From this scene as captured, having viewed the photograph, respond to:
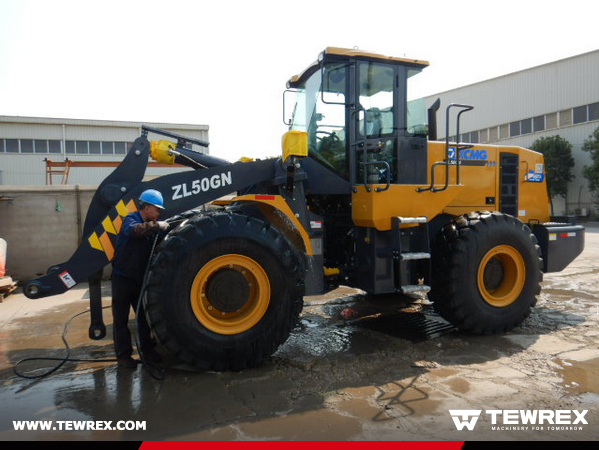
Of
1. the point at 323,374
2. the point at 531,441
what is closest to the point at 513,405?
the point at 531,441

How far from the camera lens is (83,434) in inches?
115

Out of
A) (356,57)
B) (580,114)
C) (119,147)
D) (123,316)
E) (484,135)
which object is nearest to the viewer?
(123,316)

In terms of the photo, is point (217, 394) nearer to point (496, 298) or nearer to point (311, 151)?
point (311, 151)

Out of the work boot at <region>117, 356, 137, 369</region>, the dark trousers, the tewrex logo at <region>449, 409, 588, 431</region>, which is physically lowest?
the tewrex logo at <region>449, 409, 588, 431</region>

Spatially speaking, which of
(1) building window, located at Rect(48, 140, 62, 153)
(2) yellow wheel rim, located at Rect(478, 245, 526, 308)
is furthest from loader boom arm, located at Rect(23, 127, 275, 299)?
(1) building window, located at Rect(48, 140, 62, 153)

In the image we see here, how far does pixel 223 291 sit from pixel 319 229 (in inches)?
54.2

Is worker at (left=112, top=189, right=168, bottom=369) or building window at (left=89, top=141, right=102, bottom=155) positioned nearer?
worker at (left=112, top=189, right=168, bottom=369)

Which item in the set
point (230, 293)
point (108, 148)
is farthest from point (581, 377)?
point (108, 148)

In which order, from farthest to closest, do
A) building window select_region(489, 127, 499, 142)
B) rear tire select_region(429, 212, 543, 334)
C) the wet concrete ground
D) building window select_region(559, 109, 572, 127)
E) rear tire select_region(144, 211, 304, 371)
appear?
1. building window select_region(489, 127, 499, 142)
2. building window select_region(559, 109, 572, 127)
3. rear tire select_region(429, 212, 543, 334)
4. rear tire select_region(144, 211, 304, 371)
5. the wet concrete ground

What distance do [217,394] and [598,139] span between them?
28220 millimetres

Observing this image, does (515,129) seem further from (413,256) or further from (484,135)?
(413,256)

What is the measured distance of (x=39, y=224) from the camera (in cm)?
908

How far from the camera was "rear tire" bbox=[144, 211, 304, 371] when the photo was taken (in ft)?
12.1

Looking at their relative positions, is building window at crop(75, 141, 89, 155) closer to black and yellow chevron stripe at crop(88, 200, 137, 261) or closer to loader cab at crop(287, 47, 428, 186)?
loader cab at crop(287, 47, 428, 186)
